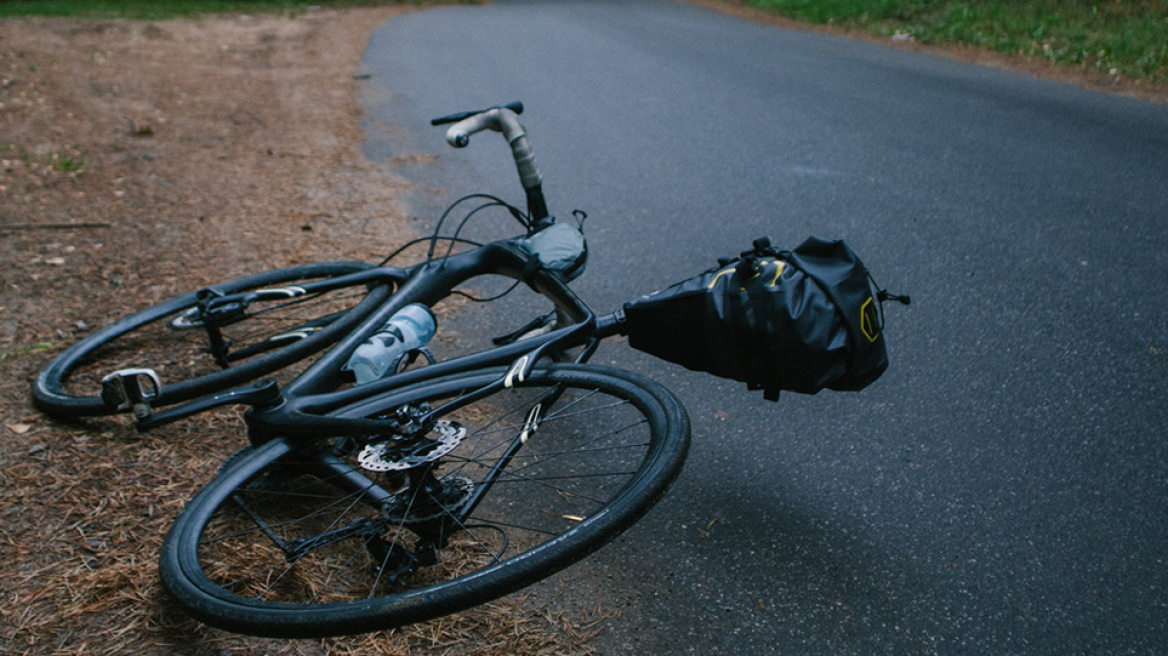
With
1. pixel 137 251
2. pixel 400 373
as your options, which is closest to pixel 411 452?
pixel 400 373

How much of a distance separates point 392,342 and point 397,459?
0.69m

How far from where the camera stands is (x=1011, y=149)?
6.18 m

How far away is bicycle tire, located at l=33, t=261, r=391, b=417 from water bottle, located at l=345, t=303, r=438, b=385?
0.50m

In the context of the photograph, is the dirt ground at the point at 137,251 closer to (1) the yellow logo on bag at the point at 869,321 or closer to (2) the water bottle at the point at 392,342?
(2) the water bottle at the point at 392,342

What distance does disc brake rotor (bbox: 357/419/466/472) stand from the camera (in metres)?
2.01

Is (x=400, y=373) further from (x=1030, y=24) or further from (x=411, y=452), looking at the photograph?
(x=1030, y=24)

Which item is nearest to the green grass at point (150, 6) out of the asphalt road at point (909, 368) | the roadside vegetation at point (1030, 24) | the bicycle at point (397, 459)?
the roadside vegetation at point (1030, 24)

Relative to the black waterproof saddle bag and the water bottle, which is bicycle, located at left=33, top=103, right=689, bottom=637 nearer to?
the water bottle

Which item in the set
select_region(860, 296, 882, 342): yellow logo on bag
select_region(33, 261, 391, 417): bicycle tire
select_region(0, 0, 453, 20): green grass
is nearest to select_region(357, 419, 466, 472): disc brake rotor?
select_region(33, 261, 391, 417): bicycle tire

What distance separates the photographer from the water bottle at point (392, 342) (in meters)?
2.56

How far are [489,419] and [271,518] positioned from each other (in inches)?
35.4

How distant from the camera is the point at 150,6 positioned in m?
18.0

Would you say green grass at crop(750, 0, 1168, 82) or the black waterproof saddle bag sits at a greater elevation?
green grass at crop(750, 0, 1168, 82)

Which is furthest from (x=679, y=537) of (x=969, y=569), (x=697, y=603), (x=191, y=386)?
(x=191, y=386)
